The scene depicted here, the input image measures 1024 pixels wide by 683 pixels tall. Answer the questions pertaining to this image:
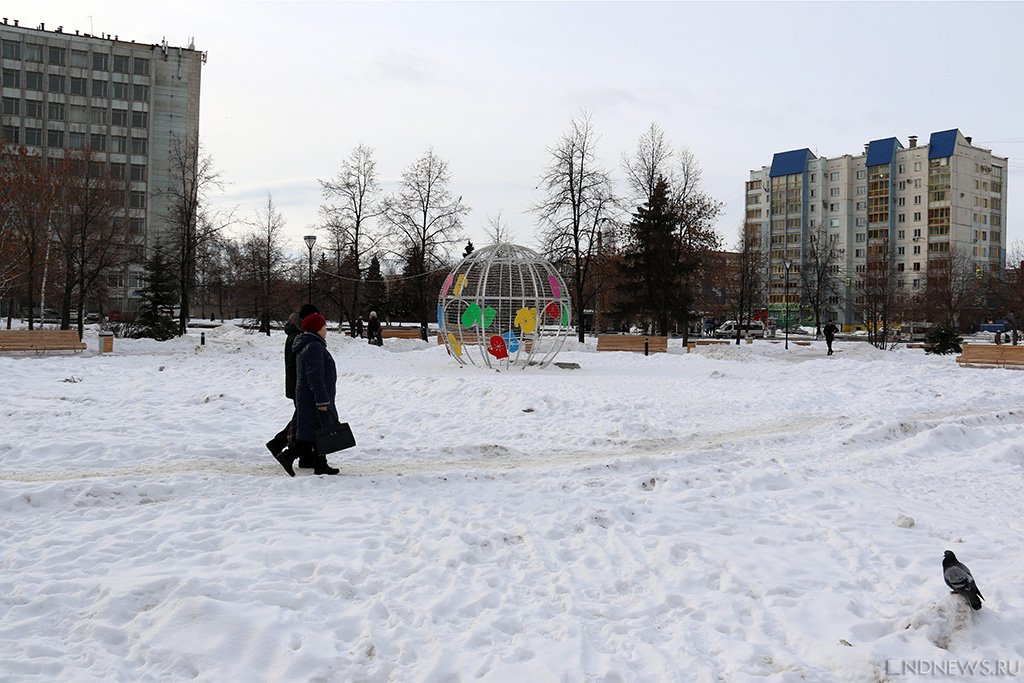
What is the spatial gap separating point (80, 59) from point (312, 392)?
8830 cm

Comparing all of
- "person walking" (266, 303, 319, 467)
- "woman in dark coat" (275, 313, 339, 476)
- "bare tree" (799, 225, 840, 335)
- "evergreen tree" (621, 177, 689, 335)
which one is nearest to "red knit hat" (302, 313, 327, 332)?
"woman in dark coat" (275, 313, 339, 476)

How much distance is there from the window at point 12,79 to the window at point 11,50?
148 cm

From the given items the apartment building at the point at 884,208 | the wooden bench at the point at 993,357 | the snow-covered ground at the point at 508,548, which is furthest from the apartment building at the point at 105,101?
the snow-covered ground at the point at 508,548

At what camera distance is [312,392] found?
7.54 metres

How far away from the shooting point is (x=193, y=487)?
6996 mm

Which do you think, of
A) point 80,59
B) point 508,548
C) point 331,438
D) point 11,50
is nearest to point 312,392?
point 331,438

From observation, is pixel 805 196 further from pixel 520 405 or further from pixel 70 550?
pixel 70 550

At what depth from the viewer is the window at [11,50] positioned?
77.3 m

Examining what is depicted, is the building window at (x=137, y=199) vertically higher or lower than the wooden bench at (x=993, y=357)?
higher

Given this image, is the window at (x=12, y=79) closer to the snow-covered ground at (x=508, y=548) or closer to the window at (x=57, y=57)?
the window at (x=57, y=57)

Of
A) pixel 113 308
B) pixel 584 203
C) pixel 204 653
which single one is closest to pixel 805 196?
pixel 584 203

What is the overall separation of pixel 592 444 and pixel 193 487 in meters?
4.89

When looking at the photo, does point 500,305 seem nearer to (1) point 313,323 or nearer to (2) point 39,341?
(1) point 313,323

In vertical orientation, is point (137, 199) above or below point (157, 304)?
above
